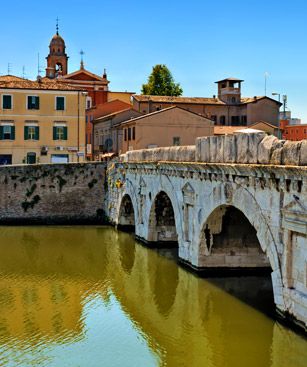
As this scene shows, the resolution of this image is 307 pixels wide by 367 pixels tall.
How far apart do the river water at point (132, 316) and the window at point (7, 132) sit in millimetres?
16840

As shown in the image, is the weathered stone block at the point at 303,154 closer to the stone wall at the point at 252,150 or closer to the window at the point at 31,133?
the stone wall at the point at 252,150

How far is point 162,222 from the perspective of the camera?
2792 cm

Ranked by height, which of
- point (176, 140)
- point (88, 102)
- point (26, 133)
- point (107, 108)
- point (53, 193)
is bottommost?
point (53, 193)

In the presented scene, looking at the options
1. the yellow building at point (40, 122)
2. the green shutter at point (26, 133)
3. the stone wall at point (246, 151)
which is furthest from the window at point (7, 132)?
the stone wall at point (246, 151)

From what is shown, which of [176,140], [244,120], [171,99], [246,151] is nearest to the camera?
[246,151]

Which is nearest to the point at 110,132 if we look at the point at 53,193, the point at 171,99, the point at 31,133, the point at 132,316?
the point at 171,99

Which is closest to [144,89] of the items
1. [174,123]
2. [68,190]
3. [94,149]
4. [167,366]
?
[94,149]

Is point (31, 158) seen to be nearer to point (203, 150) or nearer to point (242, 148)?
point (203, 150)

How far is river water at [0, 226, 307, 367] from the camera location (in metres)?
14.3

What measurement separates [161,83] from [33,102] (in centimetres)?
2713

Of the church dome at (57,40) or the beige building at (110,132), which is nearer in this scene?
the beige building at (110,132)

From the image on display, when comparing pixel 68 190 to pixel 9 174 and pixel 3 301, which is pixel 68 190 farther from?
pixel 3 301

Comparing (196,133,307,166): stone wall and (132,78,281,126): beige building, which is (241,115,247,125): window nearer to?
(132,78,281,126): beige building

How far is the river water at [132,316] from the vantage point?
14312 mm
